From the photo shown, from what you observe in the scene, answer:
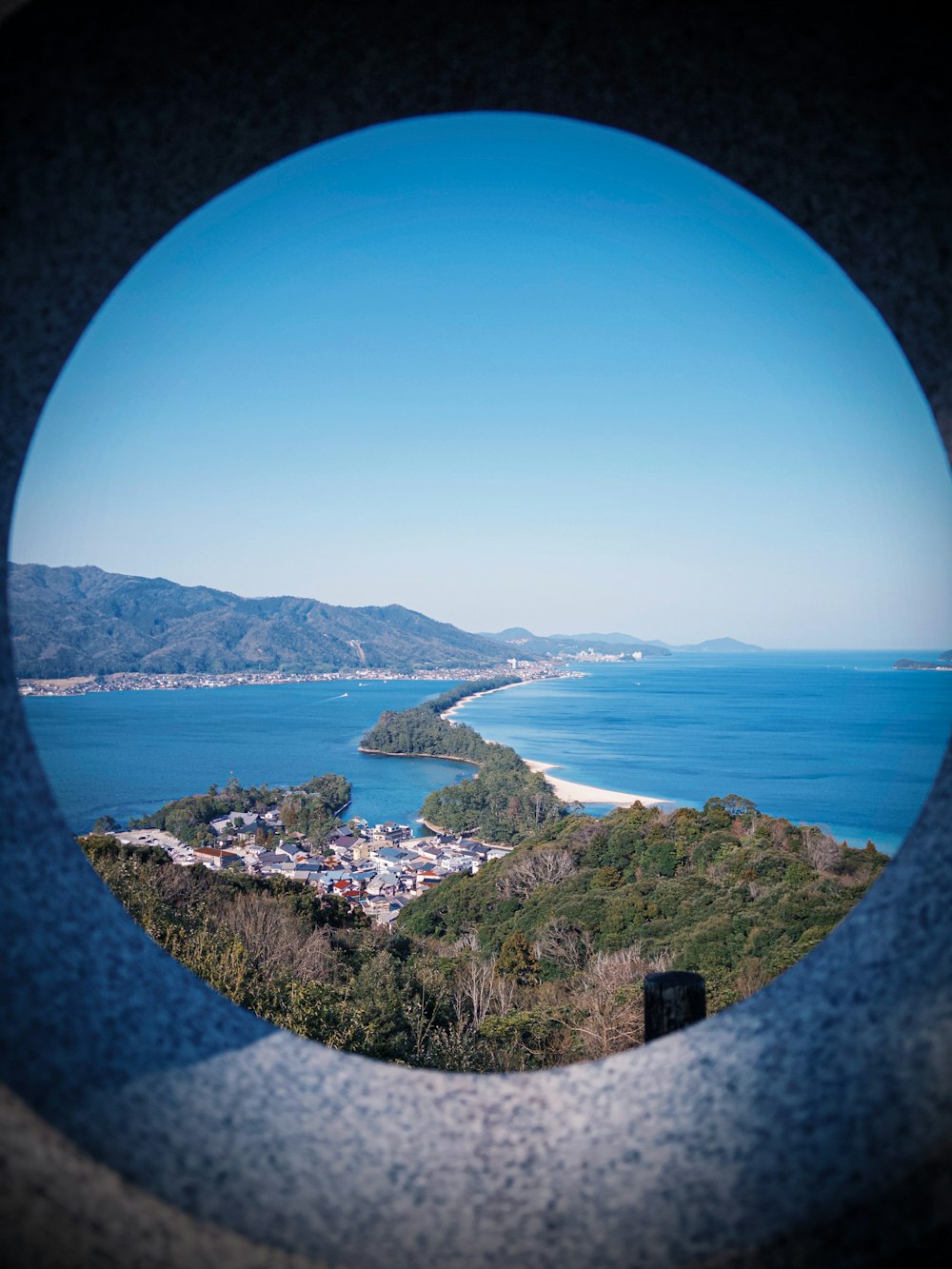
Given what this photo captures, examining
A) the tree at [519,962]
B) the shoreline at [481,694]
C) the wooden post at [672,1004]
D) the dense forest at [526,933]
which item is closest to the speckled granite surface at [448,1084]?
the wooden post at [672,1004]

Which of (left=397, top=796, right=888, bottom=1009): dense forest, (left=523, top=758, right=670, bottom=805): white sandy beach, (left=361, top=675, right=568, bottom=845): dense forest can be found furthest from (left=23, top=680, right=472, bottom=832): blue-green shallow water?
(left=397, top=796, right=888, bottom=1009): dense forest

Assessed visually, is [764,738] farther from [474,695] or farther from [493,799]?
[474,695]

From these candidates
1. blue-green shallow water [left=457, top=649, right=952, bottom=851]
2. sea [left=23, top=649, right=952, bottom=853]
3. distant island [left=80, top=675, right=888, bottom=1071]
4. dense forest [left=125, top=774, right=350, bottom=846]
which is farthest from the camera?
sea [left=23, top=649, right=952, bottom=853]

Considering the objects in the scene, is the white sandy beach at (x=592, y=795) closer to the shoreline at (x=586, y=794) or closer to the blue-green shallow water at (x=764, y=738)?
the shoreline at (x=586, y=794)

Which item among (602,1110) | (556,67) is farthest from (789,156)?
(602,1110)

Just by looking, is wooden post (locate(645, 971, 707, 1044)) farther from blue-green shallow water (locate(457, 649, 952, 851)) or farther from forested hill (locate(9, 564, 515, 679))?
forested hill (locate(9, 564, 515, 679))

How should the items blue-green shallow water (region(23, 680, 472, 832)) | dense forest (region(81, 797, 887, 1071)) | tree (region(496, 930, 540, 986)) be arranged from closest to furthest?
dense forest (region(81, 797, 887, 1071)) → tree (region(496, 930, 540, 986)) → blue-green shallow water (region(23, 680, 472, 832))

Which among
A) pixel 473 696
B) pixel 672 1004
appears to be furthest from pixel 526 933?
pixel 473 696

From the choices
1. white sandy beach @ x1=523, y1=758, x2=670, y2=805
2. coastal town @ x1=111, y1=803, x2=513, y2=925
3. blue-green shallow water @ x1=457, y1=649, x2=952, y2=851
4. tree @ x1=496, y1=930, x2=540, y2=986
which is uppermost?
tree @ x1=496, y1=930, x2=540, y2=986
